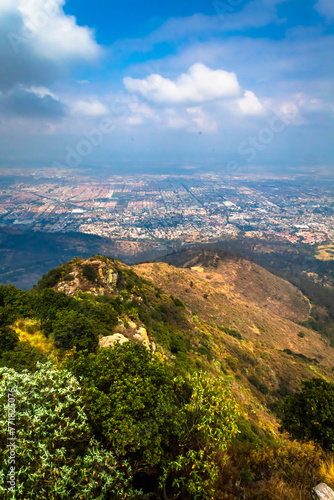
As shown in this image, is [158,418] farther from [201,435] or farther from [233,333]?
[233,333]

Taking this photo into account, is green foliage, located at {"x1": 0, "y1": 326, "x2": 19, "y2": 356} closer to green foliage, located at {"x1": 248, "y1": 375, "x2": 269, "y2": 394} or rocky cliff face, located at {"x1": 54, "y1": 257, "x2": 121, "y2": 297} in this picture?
rocky cliff face, located at {"x1": 54, "y1": 257, "x2": 121, "y2": 297}

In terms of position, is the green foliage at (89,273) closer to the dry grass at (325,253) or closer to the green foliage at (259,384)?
the green foliage at (259,384)

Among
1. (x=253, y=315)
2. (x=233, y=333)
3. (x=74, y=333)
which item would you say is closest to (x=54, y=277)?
(x=74, y=333)

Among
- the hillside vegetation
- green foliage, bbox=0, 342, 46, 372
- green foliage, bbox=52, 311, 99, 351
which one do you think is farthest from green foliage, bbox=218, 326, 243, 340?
green foliage, bbox=0, 342, 46, 372

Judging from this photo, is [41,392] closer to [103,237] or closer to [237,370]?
[237,370]

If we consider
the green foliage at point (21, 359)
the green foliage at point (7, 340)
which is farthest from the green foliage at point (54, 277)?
the green foliage at point (21, 359)

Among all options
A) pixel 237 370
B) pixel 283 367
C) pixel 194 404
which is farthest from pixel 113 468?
pixel 283 367
